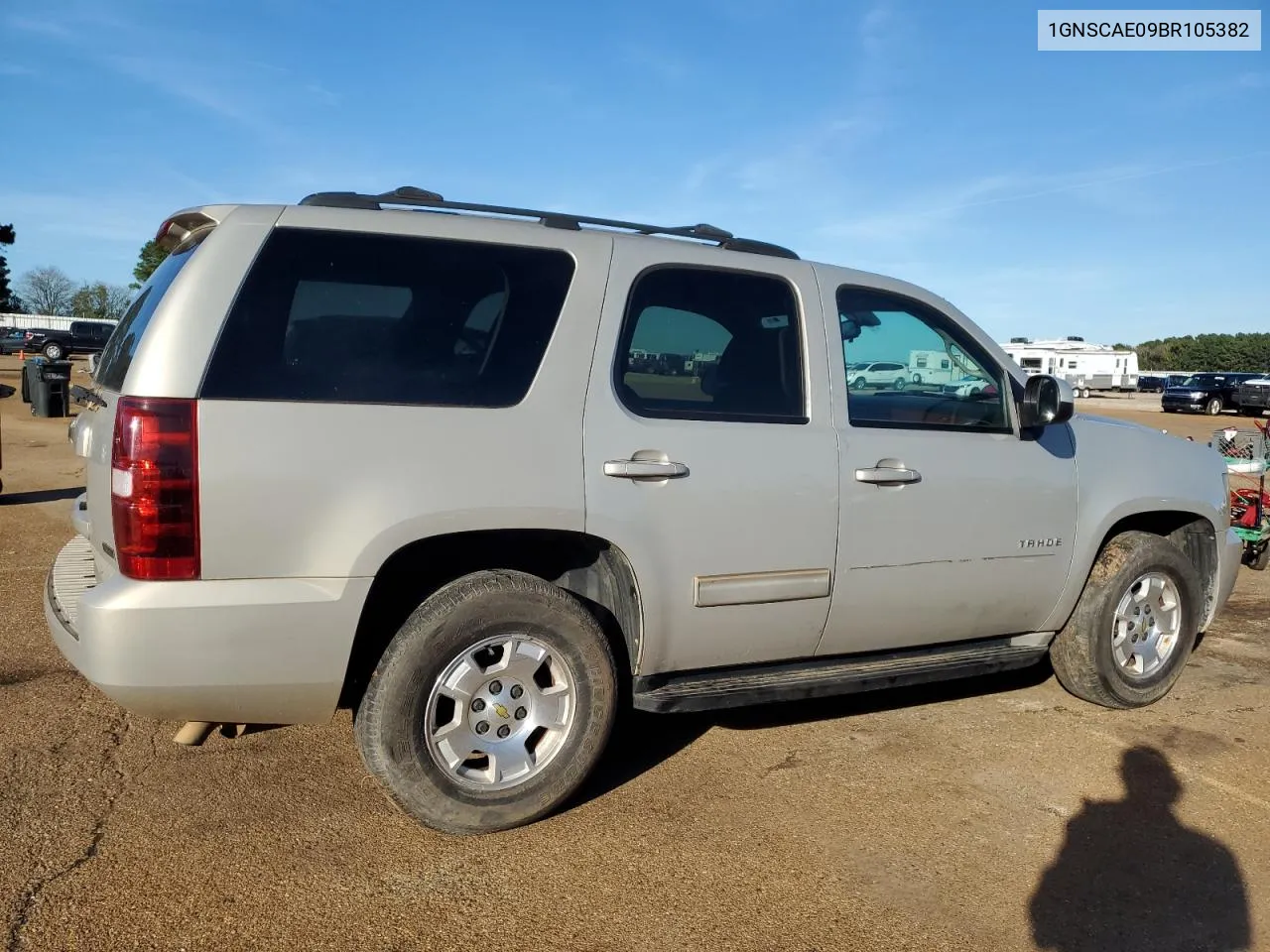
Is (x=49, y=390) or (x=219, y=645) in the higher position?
(x=49, y=390)

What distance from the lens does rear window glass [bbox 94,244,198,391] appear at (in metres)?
3.12

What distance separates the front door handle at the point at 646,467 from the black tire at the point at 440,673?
0.43 metres

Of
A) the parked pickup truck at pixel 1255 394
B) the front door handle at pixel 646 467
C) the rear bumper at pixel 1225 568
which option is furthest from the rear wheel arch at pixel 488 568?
the parked pickup truck at pixel 1255 394

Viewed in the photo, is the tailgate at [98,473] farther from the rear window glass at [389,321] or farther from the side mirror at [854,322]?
the side mirror at [854,322]

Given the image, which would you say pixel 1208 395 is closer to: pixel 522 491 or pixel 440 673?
pixel 522 491

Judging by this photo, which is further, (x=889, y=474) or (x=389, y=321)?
(x=889, y=474)

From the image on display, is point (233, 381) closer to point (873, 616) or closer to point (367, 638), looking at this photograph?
point (367, 638)

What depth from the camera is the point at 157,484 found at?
9.14 feet

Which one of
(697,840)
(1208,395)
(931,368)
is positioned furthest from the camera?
(1208,395)

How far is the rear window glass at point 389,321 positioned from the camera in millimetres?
2961

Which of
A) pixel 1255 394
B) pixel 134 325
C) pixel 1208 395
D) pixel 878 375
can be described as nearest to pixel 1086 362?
pixel 1208 395

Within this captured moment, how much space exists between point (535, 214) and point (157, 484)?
1.53 m

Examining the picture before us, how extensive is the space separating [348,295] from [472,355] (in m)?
0.41

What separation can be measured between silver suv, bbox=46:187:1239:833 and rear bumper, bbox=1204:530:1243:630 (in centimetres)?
105
